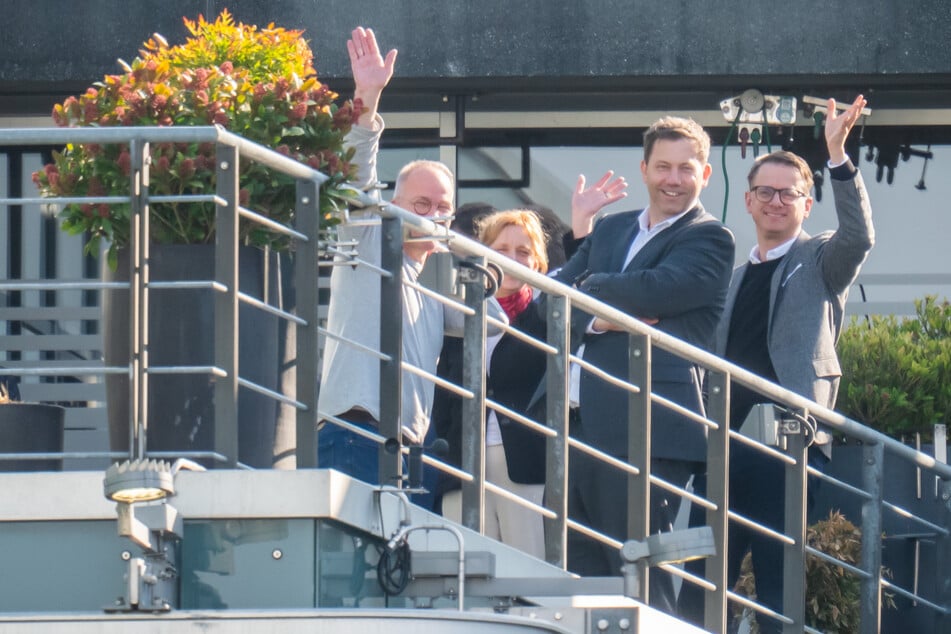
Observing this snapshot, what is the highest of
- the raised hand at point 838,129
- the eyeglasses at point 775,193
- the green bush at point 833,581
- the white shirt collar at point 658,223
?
the raised hand at point 838,129

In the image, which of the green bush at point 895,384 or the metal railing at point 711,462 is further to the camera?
the green bush at point 895,384

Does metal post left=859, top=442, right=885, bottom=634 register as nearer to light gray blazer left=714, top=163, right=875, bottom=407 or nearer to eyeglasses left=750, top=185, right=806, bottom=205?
light gray blazer left=714, top=163, right=875, bottom=407

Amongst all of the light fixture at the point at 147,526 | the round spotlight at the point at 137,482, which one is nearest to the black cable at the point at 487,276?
the light fixture at the point at 147,526

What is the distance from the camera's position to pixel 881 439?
6.89 metres

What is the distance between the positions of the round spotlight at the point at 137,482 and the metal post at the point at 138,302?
1.20ft

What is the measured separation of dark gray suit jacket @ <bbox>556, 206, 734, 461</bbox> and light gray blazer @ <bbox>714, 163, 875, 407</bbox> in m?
0.46

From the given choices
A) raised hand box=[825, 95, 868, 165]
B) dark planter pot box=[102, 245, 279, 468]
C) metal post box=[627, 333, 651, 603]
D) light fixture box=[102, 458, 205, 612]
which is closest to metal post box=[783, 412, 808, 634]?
metal post box=[627, 333, 651, 603]

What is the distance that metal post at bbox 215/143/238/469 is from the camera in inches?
187

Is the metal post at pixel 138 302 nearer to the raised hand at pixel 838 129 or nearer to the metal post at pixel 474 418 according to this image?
the metal post at pixel 474 418

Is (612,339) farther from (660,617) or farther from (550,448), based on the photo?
(660,617)

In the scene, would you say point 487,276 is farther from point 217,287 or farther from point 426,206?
point 426,206

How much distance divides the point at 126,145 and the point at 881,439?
3.01 m

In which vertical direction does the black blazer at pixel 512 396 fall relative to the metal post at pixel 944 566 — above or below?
above

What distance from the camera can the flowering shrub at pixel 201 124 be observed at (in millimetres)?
5141
